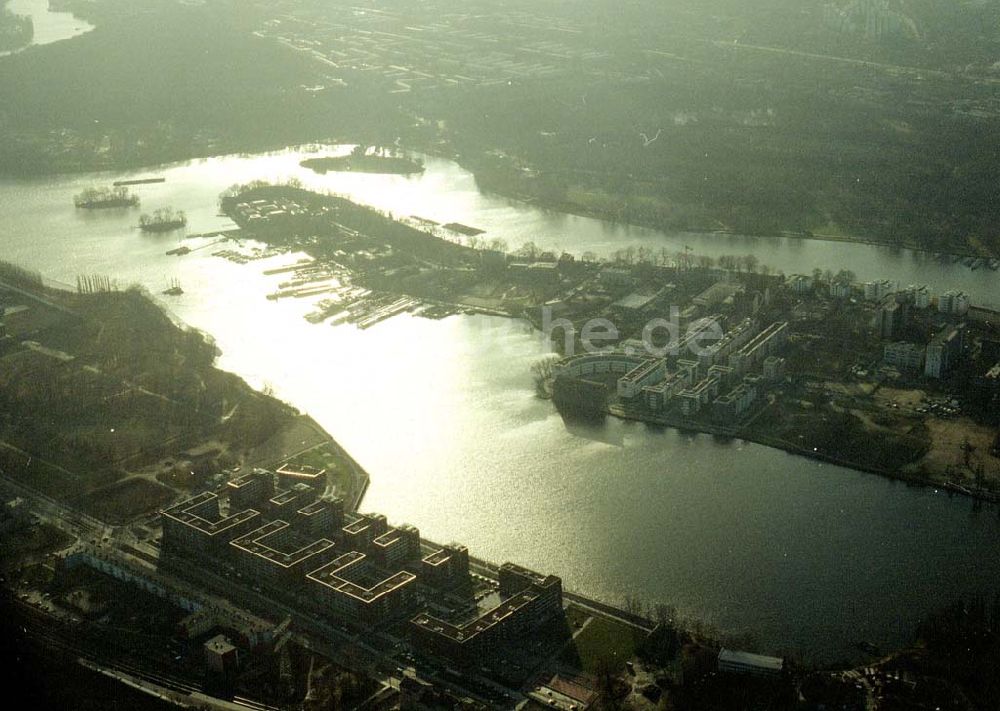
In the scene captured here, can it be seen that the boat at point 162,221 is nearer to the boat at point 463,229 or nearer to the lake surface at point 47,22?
the boat at point 463,229

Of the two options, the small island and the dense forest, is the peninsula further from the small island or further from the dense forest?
the dense forest

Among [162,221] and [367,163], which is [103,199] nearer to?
[162,221]

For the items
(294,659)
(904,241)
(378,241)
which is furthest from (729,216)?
(294,659)

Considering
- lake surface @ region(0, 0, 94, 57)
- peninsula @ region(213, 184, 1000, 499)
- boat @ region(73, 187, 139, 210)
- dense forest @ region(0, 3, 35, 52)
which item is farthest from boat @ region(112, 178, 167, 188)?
dense forest @ region(0, 3, 35, 52)

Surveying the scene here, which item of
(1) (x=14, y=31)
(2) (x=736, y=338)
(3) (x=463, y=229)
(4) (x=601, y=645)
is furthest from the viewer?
(1) (x=14, y=31)

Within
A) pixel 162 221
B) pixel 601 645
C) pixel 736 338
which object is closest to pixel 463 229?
pixel 162 221

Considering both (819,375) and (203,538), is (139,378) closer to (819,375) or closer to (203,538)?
(203,538)
